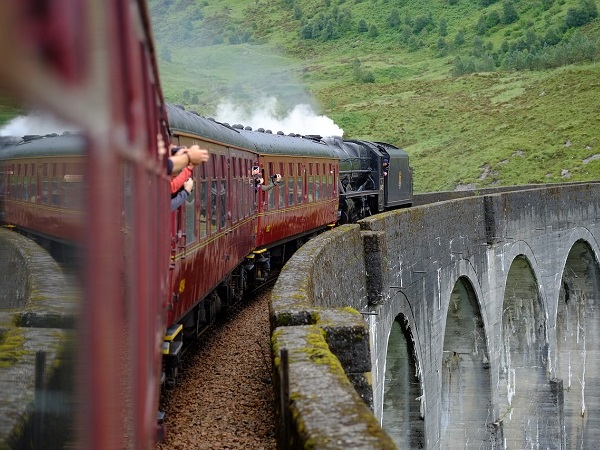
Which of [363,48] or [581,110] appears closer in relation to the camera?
[581,110]

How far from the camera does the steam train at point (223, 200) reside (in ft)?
5.82

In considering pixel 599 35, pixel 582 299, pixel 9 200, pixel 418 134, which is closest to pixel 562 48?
pixel 599 35

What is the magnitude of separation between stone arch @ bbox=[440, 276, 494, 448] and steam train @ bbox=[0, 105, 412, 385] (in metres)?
3.59

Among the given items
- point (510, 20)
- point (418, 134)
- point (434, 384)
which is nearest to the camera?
point (434, 384)

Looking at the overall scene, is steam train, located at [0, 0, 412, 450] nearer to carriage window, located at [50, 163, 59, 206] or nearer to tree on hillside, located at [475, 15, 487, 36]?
carriage window, located at [50, 163, 59, 206]

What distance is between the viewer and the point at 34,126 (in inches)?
57.8

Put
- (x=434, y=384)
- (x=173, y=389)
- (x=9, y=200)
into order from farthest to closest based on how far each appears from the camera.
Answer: (x=434, y=384)
(x=173, y=389)
(x=9, y=200)

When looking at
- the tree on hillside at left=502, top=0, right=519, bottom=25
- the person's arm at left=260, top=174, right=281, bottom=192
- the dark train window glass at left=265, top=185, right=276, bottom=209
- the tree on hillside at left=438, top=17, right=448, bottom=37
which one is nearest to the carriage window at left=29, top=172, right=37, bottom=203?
the person's arm at left=260, top=174, right=281, bottom=192

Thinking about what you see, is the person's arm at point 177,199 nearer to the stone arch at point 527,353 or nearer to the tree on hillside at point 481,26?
the stone arch at point 527,353

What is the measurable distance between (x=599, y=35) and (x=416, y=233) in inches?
2848

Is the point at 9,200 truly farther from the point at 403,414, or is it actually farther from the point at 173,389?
the point at 403,414

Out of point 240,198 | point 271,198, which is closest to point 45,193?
point 240,198

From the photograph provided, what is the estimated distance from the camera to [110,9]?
62.4 inches

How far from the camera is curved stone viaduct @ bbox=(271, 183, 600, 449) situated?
17.2 ft
